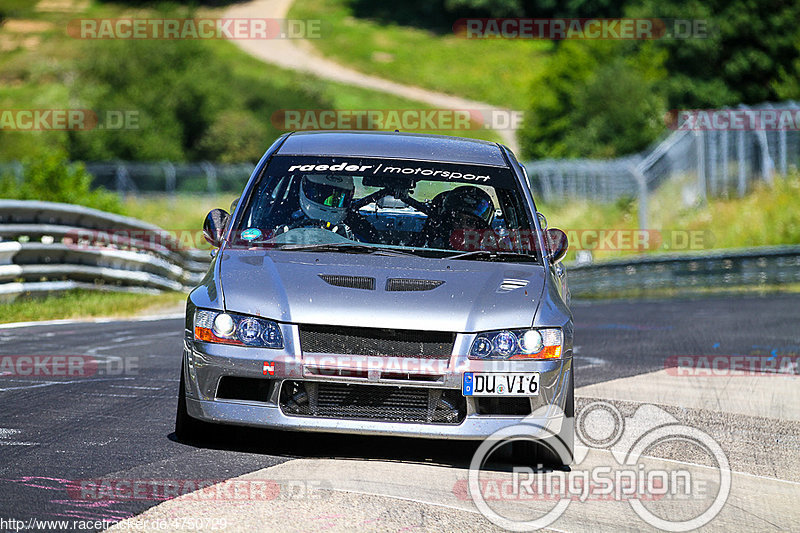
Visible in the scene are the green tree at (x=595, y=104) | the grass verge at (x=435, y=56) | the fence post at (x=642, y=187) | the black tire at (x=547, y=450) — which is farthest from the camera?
the grass verge at (x=435, y=56)

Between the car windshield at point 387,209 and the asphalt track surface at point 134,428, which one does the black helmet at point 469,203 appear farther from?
the asphalt track surface at point 134,428

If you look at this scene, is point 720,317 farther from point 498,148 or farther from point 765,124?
point 765,124

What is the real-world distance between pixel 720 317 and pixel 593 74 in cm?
4113

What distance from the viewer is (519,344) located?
6.15m

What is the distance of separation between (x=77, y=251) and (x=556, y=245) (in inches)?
415

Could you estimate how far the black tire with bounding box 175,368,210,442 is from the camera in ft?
20.8

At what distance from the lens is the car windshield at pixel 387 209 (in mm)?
6961

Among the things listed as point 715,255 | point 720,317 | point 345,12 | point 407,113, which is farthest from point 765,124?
point 345,12

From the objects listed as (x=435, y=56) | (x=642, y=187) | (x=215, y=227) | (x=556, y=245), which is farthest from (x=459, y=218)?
(x=435, y=56)

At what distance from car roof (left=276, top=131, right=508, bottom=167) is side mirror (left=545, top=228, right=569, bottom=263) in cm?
58

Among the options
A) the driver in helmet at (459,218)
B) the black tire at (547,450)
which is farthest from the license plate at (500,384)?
the driver in helmet at (459,218)

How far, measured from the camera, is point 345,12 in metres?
105

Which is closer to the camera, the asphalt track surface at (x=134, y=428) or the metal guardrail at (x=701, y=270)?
the asphalt track surface at (x=134, y=428)

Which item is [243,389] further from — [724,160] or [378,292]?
[724,160]
